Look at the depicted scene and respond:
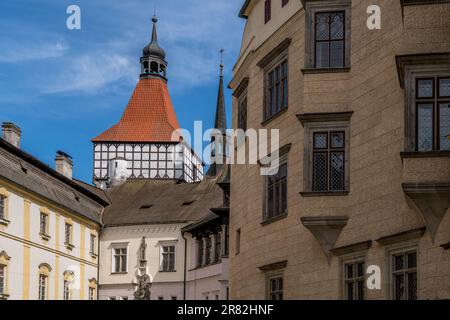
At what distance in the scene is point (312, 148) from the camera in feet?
80.2

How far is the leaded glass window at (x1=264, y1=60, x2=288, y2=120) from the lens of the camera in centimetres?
2677

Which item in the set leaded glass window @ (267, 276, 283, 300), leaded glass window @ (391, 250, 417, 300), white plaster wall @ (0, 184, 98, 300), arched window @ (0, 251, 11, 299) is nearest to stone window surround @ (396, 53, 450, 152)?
leaded glass window @ (391, 250, 417, 300)

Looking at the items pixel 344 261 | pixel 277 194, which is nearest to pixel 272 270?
pixel 277 194

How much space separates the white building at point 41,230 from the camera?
48.9 m

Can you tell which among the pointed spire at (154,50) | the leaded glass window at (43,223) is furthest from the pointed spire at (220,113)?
the leaded glass window at (43,223)

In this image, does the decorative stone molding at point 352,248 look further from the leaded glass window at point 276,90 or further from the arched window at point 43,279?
the arched window at point 43,279

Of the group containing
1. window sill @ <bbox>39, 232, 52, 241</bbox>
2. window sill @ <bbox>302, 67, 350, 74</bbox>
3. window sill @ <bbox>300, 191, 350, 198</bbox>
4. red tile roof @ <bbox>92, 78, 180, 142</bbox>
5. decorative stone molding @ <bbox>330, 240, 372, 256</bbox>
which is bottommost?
decorative stone molding @ <bbox>330, 240, 372, 256</bbox>

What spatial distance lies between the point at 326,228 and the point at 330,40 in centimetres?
478

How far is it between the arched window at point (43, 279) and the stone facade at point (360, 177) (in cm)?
2628

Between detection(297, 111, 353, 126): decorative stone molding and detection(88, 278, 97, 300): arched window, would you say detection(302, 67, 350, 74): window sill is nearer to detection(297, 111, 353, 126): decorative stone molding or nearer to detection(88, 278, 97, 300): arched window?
detection(297, 111, 353, 126): decorative stone molding

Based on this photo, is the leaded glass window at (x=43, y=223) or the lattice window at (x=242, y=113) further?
the leaded glass window at (x=43, y=223)

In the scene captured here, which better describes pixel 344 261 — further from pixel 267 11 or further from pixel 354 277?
pixel 267 11

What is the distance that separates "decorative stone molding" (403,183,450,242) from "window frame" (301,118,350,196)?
3667 mm
